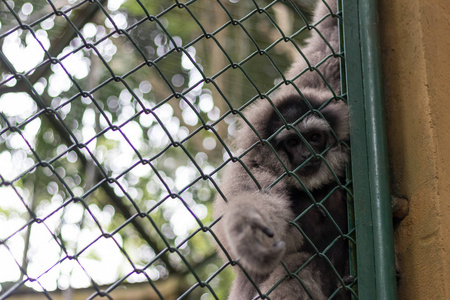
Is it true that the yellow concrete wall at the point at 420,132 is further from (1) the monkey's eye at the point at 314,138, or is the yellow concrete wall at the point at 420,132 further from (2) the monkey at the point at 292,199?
(1) the monkey's eye at the point at 314,138

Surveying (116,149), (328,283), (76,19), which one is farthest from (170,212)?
(328,283)

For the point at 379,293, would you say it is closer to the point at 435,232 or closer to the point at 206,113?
the point at 435,232

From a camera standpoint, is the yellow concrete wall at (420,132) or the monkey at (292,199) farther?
the monkey at (292,199)

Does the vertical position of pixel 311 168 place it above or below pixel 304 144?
below

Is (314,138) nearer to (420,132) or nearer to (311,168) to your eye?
(311,168)

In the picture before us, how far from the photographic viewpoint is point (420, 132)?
2693 millimetres

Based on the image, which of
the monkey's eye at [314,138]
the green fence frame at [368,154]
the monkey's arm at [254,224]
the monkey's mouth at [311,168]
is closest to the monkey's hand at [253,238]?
the monkey's arm at [254,224]

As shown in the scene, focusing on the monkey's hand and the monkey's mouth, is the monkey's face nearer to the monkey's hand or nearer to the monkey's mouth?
the monkey's mouth

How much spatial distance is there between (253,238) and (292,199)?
107 centimetres

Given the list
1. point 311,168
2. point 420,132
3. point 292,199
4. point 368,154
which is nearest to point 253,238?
point 368,154

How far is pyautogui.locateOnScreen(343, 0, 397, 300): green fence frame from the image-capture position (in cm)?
254

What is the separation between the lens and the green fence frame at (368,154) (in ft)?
8.34

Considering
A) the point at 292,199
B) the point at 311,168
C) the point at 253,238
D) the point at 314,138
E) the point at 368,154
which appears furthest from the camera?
the point at 314,138

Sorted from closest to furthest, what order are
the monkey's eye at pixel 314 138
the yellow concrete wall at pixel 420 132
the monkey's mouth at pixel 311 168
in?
the yellow concrete wall at pixel 420 132 < the monkey's mouth at pixel 311 168 < the monkey's eye at pixel 314 138
